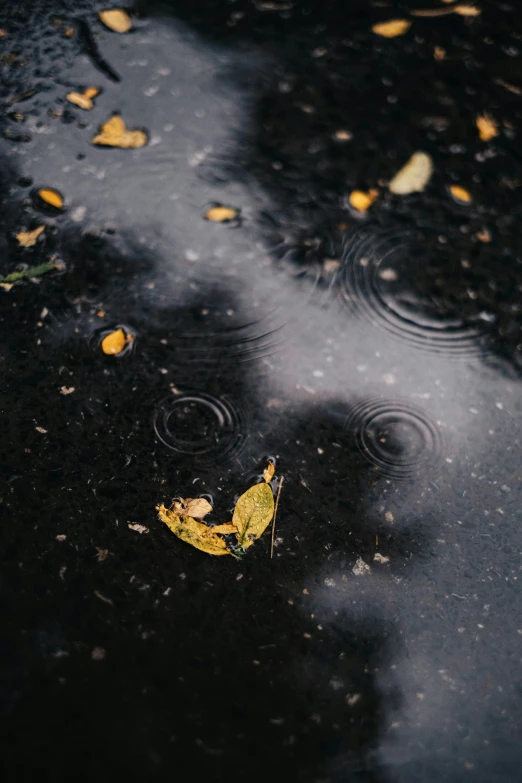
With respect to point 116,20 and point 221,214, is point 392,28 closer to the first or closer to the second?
point 116,20

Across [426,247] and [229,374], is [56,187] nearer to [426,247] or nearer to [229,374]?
[229,374]

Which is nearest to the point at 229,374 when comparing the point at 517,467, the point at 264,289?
the point at 264,289

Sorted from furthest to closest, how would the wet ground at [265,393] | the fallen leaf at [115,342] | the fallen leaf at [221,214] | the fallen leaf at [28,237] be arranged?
the fallen leaf at [221,214] → the fallen leaf at [28,237] → the fallen leaf at [115,342] → the wet ground at [265,393]

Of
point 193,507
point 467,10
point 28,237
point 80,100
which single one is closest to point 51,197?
point 28,237

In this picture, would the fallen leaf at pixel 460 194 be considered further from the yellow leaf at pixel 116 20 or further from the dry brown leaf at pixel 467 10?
the yellow leaf at pixel 116 20

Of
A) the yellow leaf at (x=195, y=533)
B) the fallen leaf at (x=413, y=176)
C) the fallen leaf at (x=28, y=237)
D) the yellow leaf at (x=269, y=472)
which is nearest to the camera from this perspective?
the yellow leaf at (x=195, y=533)

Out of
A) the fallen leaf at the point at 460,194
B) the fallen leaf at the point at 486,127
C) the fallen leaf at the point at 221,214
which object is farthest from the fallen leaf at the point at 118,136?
the fallen leaf at the point at 486,127
